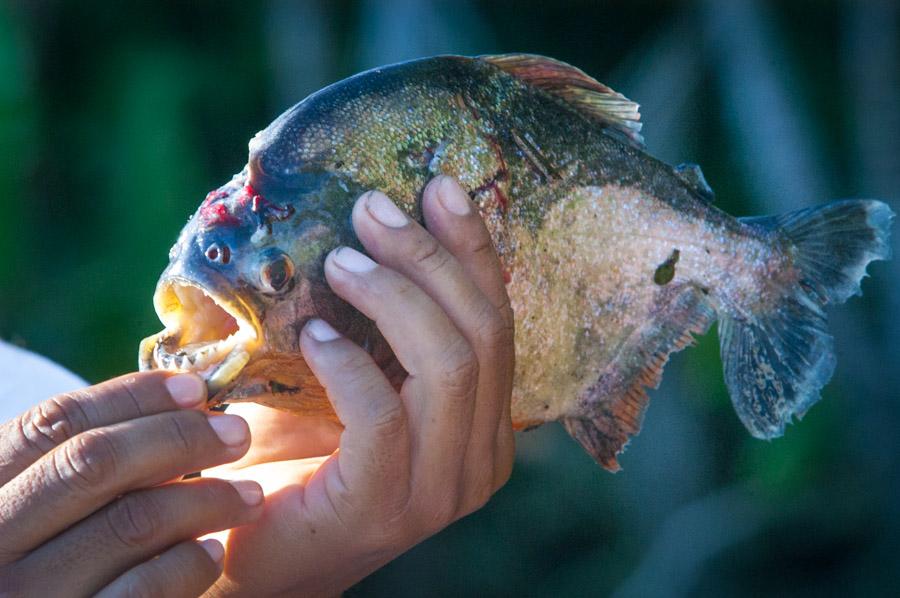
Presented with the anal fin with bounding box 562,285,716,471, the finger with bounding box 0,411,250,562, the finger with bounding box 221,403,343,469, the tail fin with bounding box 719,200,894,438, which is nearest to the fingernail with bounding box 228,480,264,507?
the finger with bounding box 0,411,250,562

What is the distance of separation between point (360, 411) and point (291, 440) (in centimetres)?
55

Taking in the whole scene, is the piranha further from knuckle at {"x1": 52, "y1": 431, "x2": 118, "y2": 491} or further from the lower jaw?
knuckle at {"x1": 52, "y1": 431, "x2": 118, "y2": 491}

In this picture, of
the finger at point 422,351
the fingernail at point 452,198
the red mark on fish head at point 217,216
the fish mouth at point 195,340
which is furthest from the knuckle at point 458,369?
the red mark on fish head at point 217,216

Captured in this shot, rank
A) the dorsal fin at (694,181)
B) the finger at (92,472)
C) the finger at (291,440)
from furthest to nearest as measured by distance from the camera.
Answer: the finger at (291,440), the dorsal fin at (694,181), the finger at (92,472)

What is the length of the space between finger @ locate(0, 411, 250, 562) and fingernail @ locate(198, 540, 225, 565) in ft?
0.53

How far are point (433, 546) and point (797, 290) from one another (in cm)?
403

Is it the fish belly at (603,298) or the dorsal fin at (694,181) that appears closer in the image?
the fish belly at (603,298)

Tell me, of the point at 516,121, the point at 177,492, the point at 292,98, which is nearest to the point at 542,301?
the point at 516,121

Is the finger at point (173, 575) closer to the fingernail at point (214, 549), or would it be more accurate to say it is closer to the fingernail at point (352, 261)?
the fingernail at point (214, 549)

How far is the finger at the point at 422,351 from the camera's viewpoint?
5.35 ft

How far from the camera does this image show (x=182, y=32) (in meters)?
5.71

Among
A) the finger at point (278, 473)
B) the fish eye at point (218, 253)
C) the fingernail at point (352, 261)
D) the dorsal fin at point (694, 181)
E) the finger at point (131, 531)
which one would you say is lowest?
the finger at point (278, 473)

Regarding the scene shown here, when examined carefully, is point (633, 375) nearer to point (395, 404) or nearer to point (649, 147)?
point (395, 404)

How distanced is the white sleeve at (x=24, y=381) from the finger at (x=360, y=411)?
1271 mm
